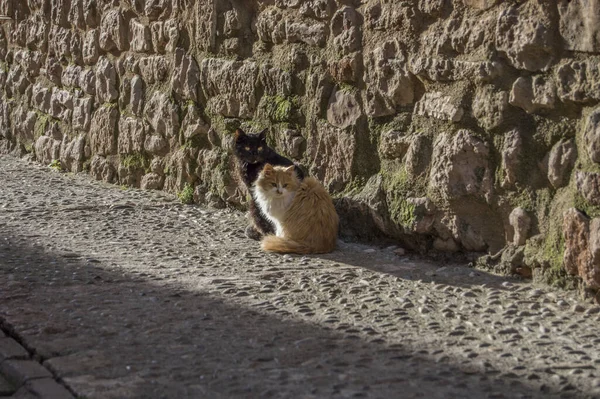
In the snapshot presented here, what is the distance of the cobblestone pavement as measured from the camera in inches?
140

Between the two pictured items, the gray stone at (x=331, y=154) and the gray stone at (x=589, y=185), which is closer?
the gray stone at (x=589, y=185)

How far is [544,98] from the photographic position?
4.71 m

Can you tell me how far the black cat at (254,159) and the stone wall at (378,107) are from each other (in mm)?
205

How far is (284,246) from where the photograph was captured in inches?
226

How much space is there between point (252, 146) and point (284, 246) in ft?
2.88

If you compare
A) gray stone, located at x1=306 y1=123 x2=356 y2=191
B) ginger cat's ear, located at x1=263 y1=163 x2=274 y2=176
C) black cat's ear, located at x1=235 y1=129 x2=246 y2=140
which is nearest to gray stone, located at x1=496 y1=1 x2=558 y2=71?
gray stone, located at x1=306 y1=123 x2=356 y2=191

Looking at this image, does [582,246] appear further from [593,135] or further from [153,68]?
[153,68]

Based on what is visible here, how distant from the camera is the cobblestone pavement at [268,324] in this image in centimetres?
356

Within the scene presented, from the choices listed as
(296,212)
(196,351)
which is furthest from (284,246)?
(196,351)

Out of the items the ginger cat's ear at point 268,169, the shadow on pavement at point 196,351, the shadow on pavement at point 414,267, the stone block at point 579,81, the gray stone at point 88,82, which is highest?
the stone block at point 579,81

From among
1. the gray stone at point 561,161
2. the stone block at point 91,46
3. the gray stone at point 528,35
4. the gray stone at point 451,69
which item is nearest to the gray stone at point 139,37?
the stone block at point 91,46

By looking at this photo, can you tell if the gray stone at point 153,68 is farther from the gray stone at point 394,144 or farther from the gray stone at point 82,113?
the gray stone at point 394,144

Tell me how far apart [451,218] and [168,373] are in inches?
88.3

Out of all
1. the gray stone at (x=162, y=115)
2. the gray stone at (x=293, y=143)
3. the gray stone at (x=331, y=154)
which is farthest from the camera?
the gray stone at (x=162, y=115)
